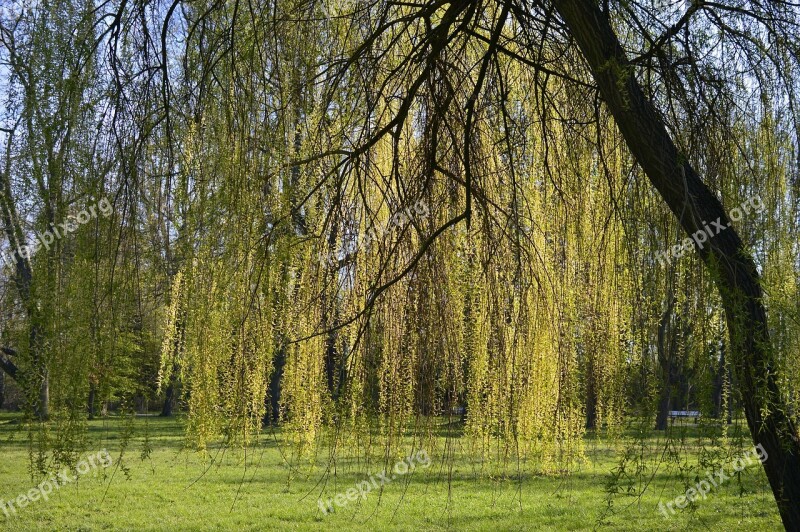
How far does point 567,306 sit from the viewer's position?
2.99m

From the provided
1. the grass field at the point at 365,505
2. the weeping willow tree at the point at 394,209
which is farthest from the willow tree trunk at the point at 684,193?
the grass field at the point at 365,505

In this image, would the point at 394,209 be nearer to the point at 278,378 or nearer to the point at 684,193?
the point at 684,193

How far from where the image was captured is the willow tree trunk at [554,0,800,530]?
1.91 metres

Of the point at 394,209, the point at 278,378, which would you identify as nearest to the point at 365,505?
the point at 394,209

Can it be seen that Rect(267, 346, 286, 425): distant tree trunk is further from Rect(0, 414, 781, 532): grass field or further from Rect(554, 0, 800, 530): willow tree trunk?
Rect(554, 0, 800, 530): willow tree trunk

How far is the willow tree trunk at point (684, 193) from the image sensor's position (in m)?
1.91

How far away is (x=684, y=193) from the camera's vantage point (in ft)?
6.25

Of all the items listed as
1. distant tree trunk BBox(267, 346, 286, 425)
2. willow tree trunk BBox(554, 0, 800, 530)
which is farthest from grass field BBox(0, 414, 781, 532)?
willow tree trunk BBox(554, 0, 800, 530)

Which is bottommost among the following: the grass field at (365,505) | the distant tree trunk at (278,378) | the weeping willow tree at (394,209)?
the grass field at (365,505)

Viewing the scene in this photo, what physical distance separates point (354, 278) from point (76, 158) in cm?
109

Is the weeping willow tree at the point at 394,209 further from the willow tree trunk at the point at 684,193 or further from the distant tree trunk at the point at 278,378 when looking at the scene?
the distant tree trunk at the point at 278,378

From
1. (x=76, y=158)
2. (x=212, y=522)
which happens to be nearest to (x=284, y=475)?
(x=212, y=522)

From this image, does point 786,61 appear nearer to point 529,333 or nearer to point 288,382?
point 529,333

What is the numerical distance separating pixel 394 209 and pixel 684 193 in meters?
1.03
